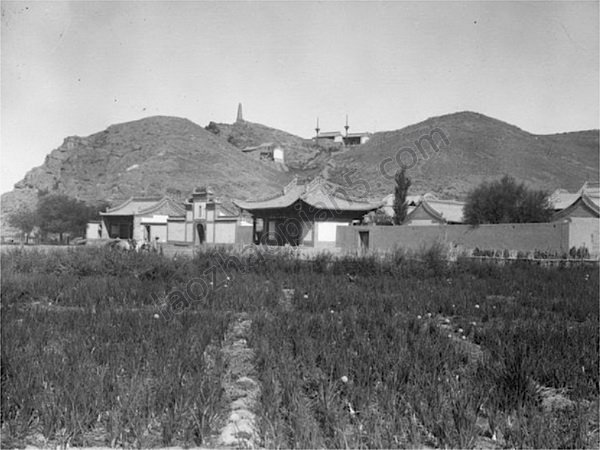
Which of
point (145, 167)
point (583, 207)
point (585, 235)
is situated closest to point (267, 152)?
point (145, 167)

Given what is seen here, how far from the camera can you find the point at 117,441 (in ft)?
10.3

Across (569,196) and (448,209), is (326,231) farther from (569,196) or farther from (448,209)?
(569,196)

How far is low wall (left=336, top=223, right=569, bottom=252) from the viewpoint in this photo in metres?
23.0

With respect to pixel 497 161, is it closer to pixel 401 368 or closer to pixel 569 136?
pixel 569 136

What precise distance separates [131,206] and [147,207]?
2198mm

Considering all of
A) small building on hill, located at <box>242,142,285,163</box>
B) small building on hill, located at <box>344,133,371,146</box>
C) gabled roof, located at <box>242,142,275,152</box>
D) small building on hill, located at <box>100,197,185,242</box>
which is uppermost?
small building on hill, located at <box>344,133,371,146</box>

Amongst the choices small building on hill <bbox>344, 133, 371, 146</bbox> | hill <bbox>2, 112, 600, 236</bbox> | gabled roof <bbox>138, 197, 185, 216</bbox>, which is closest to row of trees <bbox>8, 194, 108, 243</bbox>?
gabled roof <bbox>138, 197, 185, 216</bbox>

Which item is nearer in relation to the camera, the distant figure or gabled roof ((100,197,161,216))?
gabled roof ((100,197,161,216))

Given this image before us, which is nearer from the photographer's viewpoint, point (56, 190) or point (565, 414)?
point (565, 414)

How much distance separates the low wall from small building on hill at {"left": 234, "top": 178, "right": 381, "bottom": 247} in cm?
95

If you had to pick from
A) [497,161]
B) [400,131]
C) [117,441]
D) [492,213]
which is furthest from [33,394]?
[400,131]

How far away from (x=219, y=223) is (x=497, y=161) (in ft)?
164

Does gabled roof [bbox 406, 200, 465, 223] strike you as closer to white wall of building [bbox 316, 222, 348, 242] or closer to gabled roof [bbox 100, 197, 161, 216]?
white wall of building [bbox 316, 222, 348, 242]

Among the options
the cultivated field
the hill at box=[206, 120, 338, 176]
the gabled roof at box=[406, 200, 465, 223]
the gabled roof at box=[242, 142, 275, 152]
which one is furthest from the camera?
the gabled roof at box=[242, 142, 275, 152]
